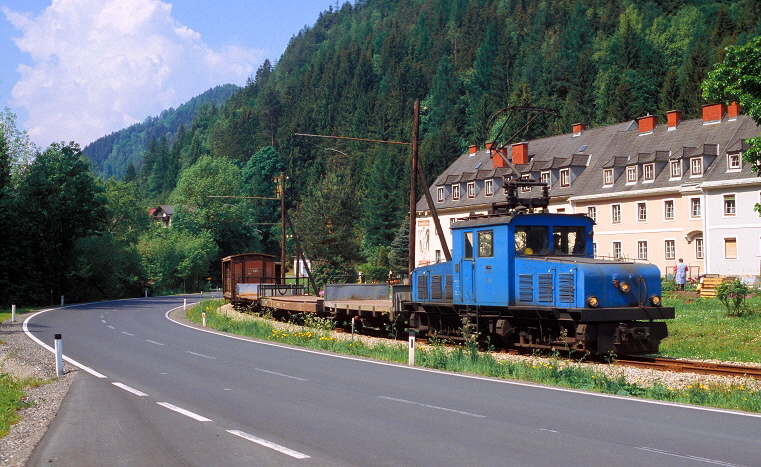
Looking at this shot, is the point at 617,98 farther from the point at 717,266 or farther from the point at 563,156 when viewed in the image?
the point at 717,266

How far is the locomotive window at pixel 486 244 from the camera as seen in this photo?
19703 millimetres

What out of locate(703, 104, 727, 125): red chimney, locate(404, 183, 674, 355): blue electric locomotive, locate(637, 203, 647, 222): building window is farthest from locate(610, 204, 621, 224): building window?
locate(404, 183, 674, 355): blue electric locomotive

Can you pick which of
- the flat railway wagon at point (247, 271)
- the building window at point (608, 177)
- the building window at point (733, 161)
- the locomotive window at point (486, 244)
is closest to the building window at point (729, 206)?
the building window at point (733, 161)

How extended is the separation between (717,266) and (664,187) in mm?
6714

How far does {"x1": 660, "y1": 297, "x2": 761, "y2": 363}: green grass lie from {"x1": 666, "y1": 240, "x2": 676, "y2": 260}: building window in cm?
2143

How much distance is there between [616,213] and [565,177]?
21.3ft

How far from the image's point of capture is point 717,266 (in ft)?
155

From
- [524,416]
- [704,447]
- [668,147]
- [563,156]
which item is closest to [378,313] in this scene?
[524,416]

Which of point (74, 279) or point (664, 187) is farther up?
point (664, 187)

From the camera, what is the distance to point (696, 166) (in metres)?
49.8

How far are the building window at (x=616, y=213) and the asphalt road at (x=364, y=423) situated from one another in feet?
138

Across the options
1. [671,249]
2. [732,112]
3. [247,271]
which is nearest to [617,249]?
[671,249]

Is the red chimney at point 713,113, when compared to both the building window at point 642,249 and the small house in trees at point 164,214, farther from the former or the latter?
the small house in trees at point 164,214

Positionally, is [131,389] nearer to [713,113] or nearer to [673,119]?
[713,113]
